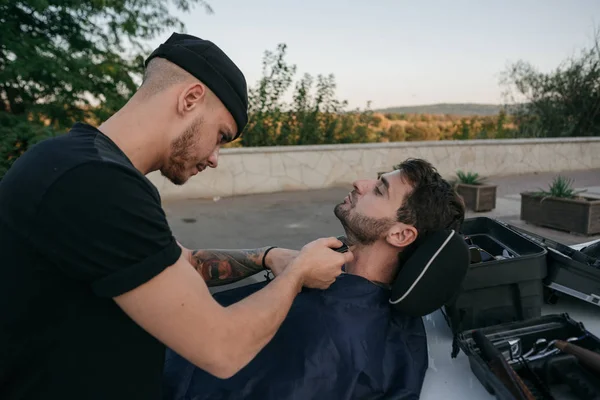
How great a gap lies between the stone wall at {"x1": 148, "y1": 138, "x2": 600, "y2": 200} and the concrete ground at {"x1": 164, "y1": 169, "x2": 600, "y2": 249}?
11.7 inches

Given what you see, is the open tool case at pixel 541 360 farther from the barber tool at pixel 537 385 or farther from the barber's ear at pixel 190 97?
the barber's ear at pixel 190 97

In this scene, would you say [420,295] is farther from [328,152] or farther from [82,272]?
[328,152]

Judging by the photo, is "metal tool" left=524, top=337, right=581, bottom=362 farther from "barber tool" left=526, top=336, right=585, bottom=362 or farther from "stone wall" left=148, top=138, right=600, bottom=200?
"stone wall" left=148, top=138, right=600, bottom=200

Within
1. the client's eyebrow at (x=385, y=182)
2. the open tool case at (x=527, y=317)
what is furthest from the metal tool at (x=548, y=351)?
the client's eyebrow at (x=385, y=182)

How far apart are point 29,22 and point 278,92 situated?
4798mm

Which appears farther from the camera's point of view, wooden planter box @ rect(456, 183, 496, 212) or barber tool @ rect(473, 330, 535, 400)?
wooden planter box @ rect(456, 183, 496, 212)

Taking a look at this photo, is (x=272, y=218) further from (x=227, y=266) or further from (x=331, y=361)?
(x=331, y=361)

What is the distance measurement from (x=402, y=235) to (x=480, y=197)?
5.81m

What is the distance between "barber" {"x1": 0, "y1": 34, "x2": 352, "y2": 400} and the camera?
3.26 feet

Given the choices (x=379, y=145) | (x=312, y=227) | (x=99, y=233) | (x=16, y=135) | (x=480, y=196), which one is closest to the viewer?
(x=99, y=233)

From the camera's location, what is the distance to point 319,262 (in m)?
1.47

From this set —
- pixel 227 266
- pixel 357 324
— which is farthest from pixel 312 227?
pixel 357 324

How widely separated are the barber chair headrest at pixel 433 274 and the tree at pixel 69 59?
5799 millimetres

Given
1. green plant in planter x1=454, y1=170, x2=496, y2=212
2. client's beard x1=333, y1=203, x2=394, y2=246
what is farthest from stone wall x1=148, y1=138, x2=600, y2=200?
client's beard x1=333, y1=203, x2=394, y2=246
